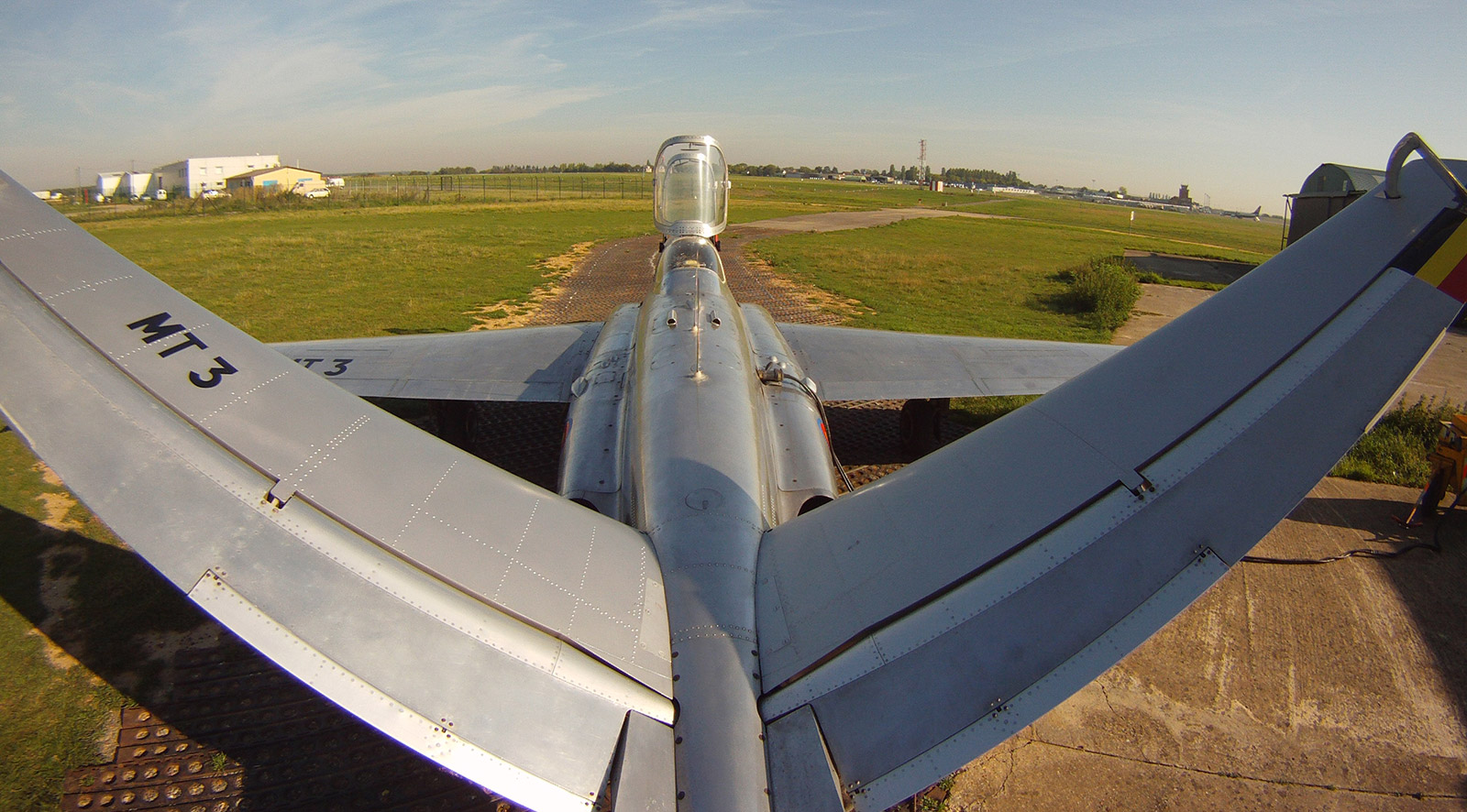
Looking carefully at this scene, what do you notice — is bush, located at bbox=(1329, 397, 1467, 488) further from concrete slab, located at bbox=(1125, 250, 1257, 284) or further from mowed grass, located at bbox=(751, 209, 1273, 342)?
concrete slab, located at bbox=(1125, 250, 1257, 284)

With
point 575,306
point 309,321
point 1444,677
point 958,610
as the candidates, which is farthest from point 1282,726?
point 309,321

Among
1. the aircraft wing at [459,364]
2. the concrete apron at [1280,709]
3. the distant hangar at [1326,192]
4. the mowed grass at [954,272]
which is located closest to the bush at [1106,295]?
the mowed grass at [954,272]

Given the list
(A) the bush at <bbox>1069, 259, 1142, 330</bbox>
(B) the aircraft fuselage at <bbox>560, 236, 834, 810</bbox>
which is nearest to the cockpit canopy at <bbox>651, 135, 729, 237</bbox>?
(B) the aircraft fuselage at <bbox>560, 236, 834, 810</bbox>

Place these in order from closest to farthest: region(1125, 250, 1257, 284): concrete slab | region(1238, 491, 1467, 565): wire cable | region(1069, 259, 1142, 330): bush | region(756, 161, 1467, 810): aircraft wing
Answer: region(756, 161, 1467, 810): aircraft wing
region(1238, 491, 1467, 565): wire cable
region(1069, 259, 1142, 330): bush
region(1125, 250, 1257, 284): concrete slab

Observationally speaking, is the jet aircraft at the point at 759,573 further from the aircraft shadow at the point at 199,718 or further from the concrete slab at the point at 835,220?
the concrete slab at the point at 835,220

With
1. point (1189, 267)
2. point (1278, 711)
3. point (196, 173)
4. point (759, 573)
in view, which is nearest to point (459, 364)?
point (759, 573)
